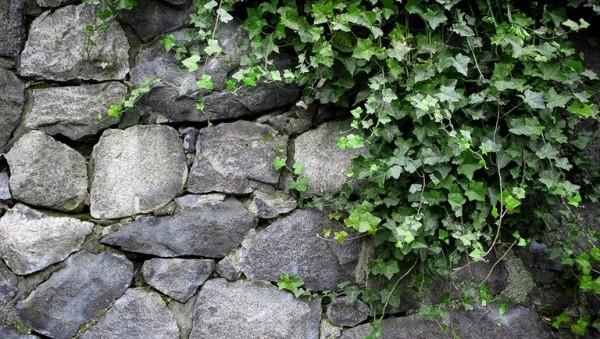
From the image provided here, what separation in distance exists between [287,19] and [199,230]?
673 millimetres

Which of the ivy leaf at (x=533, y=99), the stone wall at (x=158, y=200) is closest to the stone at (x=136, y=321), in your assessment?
the stone wall at (x=158, y=200)

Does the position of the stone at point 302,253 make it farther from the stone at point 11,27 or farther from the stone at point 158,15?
the stone at point 11,27

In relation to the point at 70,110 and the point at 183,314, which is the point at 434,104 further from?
the point at 70,110

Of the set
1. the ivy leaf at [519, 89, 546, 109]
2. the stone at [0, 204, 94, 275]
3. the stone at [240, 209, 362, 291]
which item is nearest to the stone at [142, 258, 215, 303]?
the stone at [240, 209, 362, 291]

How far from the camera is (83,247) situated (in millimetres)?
1774

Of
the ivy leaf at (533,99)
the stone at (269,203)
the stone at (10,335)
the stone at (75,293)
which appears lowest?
the stone at (10,335)

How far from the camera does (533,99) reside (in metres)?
1.64

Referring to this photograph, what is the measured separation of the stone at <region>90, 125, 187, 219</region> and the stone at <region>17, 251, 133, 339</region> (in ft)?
0.47

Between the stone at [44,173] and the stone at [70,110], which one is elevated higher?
the stone at [70,110]

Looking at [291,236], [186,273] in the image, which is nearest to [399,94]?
[291,236]

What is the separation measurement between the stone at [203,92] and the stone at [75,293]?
1.50 ft

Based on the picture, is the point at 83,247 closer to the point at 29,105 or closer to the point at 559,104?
the point at 29,105

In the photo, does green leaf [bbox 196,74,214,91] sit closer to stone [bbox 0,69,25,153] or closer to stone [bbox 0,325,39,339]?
stone [bbox 0,69,25,153]

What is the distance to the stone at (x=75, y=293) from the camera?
1744 mm
